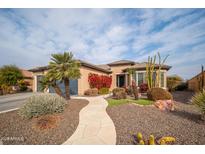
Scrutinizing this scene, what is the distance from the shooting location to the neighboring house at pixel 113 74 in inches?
622

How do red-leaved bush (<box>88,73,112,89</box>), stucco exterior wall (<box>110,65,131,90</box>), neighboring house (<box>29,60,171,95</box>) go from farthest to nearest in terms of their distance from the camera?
stucco exterior wall (<box>110,65,131,90</box>), red-leaved bush (<box>88,73,112,89</box>), neighboring house (<box>29,60,171,95</box>)

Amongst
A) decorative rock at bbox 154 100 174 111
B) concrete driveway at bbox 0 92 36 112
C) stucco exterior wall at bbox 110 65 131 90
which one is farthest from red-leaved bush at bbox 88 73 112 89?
decorative rock at bbox 154 100 174 111

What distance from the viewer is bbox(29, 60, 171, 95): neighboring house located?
1580 centimetres

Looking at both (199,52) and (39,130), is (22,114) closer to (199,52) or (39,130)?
(39,130)

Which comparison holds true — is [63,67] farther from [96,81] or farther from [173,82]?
[173,82]

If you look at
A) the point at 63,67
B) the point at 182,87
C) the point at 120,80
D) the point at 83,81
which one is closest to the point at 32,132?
the point at 63,67

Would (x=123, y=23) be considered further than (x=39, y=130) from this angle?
Yes

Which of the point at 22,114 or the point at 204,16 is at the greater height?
the point at 204,16

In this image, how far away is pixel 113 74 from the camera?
22.5 metres

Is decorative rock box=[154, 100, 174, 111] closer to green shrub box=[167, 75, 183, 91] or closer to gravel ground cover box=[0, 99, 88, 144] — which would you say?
gravel ground cover box=[0, 99, 88, 144]

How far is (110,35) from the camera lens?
10875mm

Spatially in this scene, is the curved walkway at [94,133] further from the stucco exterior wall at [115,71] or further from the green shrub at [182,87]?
the green shrub at [182,87]
